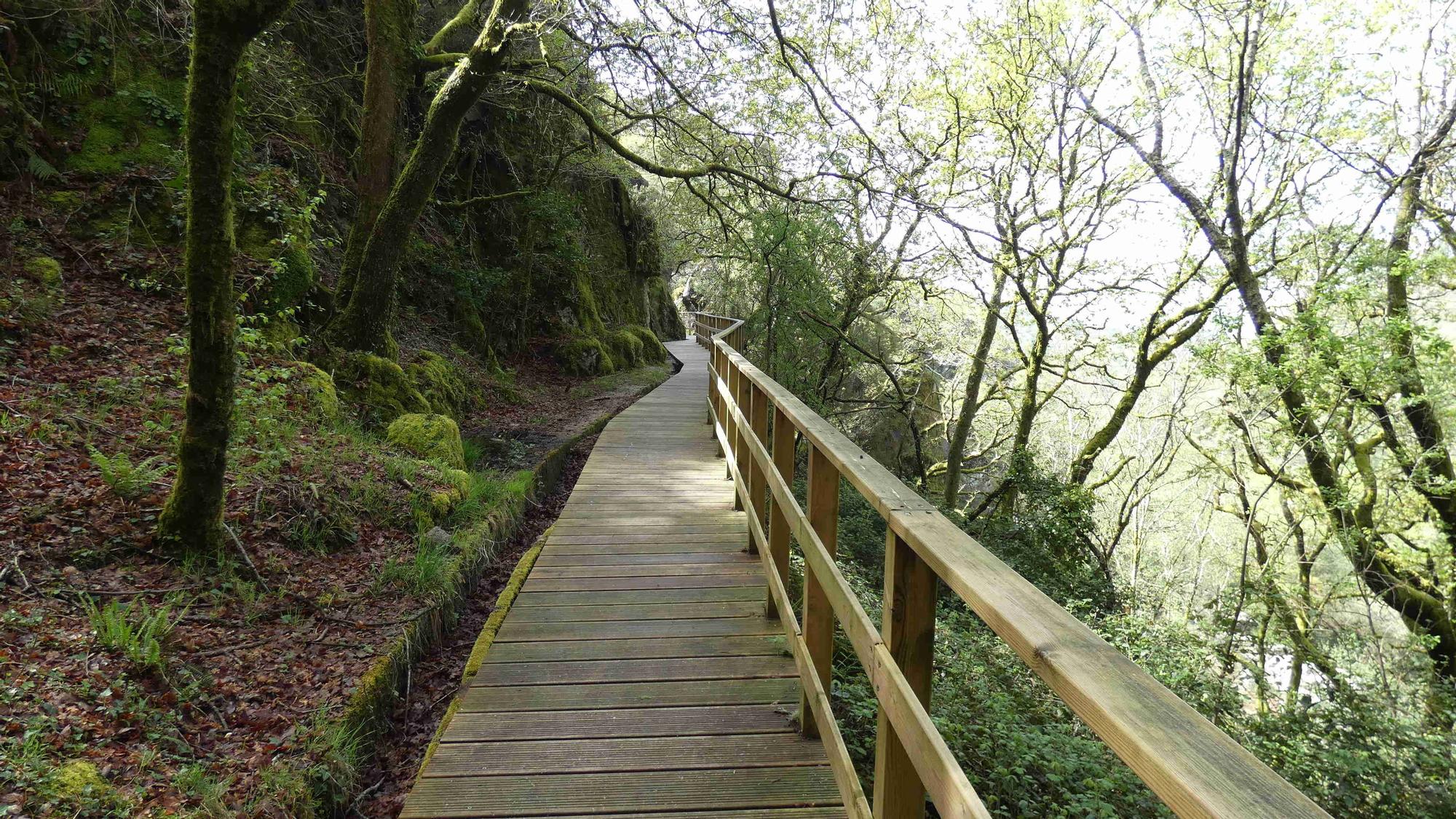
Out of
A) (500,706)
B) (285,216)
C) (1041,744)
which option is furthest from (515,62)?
(1041,744)

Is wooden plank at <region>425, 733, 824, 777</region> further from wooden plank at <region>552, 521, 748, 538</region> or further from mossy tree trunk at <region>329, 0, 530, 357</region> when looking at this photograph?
mossy tree trunk at <region>329, 0, 530, 357</region>

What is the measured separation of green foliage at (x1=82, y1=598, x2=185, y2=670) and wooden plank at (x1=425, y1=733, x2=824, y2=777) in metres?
1.17

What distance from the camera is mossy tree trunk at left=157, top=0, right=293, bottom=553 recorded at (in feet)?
9.59

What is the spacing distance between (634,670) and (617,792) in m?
0.82

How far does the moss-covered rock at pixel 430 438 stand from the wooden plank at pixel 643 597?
2325 millimetres

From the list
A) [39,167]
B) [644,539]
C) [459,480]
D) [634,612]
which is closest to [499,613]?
[634,612]

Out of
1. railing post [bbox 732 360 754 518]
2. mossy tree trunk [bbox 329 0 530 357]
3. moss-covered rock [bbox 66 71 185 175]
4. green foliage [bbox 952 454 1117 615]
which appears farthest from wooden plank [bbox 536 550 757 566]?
green foliage [bbox 952 454 1117 615]

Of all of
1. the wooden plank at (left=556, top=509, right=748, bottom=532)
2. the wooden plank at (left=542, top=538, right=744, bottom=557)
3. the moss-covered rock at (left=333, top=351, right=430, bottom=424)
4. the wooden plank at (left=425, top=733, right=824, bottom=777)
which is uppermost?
the moss-covered rock at (left=333, top=351, right=430, bottom=424)

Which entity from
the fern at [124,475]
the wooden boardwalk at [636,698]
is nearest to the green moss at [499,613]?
the wooden boardwalk at [636,698]

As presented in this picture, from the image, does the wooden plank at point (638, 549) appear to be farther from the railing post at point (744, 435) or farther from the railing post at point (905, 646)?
the railing post at point (905, 646)

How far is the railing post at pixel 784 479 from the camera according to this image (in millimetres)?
3369

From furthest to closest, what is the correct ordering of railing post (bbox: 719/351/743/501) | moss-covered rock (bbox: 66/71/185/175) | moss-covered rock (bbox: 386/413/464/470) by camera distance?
moss-covered rock (bbox: 386/413/464/470)
moss-covered rock (bbox: 66/71/185/175)
railing post (bbox: 719/351/743/501)

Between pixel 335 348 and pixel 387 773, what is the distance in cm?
485

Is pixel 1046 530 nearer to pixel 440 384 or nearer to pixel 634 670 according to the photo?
pixel 440 384
